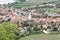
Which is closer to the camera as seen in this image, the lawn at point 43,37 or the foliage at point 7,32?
the foliage at point 7,32

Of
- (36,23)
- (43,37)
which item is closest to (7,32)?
(43,37)

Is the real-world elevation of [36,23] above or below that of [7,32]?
below

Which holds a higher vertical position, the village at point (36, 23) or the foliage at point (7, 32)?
Answer: the foliage at point (7, 32)

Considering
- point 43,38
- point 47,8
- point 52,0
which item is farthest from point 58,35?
point 52,0

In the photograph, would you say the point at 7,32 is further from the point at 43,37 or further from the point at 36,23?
the point at 36,23

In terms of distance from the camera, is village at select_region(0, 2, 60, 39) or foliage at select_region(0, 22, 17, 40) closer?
foliage at select_region(0, 22, 17, 40)

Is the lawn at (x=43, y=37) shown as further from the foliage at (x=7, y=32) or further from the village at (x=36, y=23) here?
the foliage at (x=7, y=32)

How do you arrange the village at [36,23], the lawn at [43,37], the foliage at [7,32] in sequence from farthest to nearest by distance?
1. the village at [36,23]
2. the lawn at [43,37]
3. the foliage at [7,32]

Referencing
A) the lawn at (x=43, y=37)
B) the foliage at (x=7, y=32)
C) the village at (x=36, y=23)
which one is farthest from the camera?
the village at (x=36, y=23)

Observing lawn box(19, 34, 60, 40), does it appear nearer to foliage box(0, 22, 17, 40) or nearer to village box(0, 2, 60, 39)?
village box(0, 2, 60, 39)

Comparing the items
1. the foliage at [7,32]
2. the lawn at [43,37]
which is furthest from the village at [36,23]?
the foliage at [7,32]

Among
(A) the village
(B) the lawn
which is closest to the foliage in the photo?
(B) the lawn

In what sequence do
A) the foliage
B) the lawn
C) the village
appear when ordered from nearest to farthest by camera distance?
the foliage < the lawn < the village
